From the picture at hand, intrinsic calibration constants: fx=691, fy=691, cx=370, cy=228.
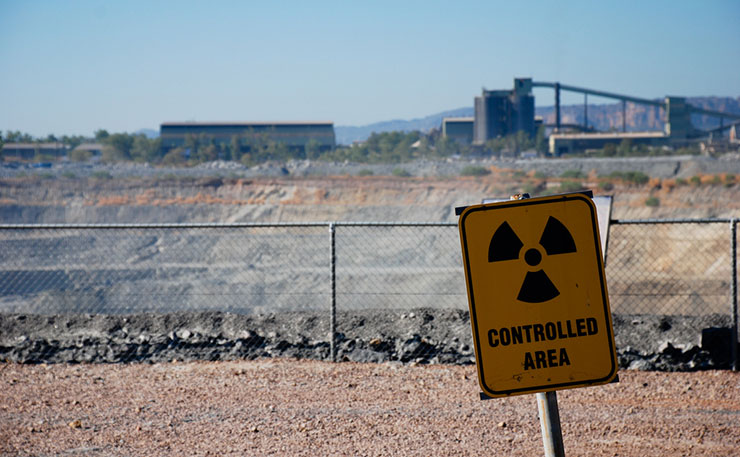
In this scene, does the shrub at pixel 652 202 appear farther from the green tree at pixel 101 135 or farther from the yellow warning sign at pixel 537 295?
the green tree at pixel 101 135

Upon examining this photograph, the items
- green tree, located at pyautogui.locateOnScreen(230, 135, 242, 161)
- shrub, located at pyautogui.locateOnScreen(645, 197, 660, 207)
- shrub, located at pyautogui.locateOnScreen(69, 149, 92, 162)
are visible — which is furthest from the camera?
green tree, located at pyautogui.locateOnScreen(230, 135, 242, 161)

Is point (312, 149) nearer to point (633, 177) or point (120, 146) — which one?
point (120, 146)

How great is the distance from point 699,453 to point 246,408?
13.2ft

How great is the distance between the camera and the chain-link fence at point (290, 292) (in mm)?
8844

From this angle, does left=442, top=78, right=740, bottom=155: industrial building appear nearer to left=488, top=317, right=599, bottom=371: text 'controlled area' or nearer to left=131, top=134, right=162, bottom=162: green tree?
left=131, top=134, right=162, bottom=162: green tree

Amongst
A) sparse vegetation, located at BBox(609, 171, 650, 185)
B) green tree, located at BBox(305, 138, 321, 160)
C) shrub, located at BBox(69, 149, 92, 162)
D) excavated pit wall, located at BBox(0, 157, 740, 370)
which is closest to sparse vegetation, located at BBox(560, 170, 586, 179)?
excavated pit wall, located at BBox(0, 157, 740, 370)

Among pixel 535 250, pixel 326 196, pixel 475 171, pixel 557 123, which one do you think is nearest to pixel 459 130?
pixel 557 123

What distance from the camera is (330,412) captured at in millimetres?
6605

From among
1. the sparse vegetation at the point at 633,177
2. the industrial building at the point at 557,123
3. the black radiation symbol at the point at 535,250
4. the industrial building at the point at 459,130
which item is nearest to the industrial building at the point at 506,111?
the industrial building at the point at 557,123

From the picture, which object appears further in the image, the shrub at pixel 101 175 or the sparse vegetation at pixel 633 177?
the shrub at pixel 101 175

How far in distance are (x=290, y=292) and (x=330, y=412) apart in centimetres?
1802

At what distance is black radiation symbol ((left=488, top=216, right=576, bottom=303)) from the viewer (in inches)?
103

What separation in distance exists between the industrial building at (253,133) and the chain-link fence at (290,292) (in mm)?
54832

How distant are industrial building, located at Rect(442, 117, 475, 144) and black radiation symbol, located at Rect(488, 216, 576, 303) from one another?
337ft
